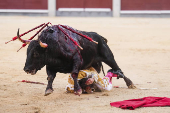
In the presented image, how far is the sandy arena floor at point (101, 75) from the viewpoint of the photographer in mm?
4734

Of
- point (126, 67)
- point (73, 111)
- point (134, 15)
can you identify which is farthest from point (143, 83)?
point (134, 15)

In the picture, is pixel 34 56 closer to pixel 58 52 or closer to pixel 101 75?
pixel 58 52

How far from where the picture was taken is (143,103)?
15.4ft

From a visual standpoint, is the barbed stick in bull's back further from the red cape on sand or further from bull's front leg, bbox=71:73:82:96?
the red cape on sand

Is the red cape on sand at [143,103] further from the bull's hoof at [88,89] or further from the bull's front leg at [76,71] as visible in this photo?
the bull's hoof at [88,89]

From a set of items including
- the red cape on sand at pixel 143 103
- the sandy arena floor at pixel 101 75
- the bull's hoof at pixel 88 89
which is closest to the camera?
the red cape on sand at pixel 143 103

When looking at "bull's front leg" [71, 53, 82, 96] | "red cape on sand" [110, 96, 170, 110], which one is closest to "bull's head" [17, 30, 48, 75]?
"bull's front leg" [71, 53, 82, 96]

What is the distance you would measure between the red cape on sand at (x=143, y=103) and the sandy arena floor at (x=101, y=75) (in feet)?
0.27

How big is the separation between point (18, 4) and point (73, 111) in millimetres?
14599

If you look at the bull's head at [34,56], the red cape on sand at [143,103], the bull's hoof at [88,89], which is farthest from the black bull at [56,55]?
the red cape on sand at [143,103]

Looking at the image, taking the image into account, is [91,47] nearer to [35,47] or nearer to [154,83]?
[35,47]

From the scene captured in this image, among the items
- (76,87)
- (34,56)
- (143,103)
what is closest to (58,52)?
(34,56)

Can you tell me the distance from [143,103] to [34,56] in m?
1.30

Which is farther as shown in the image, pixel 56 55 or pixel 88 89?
pixel 88 89
